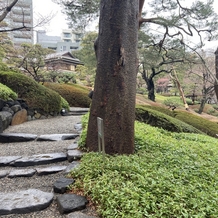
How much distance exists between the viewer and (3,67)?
18.7 feet

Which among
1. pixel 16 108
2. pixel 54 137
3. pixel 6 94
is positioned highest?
pixel 6 94

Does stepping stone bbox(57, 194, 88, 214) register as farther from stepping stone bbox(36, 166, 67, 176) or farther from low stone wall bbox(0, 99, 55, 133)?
low stone wall bbox(0, 99, 55, 133)

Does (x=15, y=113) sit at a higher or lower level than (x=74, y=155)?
higher

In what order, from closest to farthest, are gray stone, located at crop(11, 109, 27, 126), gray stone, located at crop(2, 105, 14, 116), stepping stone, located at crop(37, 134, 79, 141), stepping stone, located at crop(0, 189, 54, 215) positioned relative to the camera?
stepping stone, located at crop(0, 189, 54, 215) < stepping stone, located at crop(37, 134, 79, 141) < gray stone, located at crop(2, 105, 14, 116) < gray stone, located at crop(11, 109, 27, 126)

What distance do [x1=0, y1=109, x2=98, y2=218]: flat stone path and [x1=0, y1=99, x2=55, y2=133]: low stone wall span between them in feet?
1.82

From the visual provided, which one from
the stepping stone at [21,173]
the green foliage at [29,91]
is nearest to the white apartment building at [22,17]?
the green foliage at [29,91]

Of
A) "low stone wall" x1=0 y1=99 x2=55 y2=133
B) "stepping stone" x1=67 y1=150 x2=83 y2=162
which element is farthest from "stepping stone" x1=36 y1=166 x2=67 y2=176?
"low stone wall" x1=0 y1=99 x2=55 y2=133

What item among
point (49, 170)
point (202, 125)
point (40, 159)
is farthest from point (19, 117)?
point (202, 125)

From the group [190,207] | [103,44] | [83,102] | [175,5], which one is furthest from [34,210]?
[83,102]

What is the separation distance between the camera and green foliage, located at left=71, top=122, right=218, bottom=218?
4.80ft

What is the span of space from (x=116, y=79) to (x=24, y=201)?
5.70 ft

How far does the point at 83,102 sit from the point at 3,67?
380 cm

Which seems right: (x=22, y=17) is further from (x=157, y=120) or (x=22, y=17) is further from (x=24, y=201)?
(x=24, y=201)

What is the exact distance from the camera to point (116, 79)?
2.60 m
